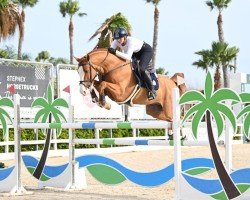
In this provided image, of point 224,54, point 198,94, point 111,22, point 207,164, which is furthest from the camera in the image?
point 224,54

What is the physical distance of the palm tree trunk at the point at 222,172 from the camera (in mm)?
6348

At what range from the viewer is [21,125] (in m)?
9.12

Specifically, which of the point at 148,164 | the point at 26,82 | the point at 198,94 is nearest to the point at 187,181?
the point at 198,94

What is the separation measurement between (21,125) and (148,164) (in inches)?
226

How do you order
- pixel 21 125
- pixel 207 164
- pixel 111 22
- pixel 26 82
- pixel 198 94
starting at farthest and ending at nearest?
1. pixel 111 22
2. pixel 26 82
3. pixel 21 125
4. pixel 207 164
5. pixel 198 94

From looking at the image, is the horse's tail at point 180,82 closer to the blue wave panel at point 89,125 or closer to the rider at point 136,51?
the rider at point 136,51

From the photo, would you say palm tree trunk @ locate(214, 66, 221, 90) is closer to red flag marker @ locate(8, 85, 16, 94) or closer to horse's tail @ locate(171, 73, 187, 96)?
red flag marker @ locate(8, 85, 16, 94)

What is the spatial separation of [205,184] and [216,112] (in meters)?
0.87

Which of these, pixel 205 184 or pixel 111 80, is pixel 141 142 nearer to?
pixel 111 80

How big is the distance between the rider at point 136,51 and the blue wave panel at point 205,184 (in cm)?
117

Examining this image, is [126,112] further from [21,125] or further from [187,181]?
[187,181]

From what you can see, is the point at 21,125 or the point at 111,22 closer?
the point at 21,125

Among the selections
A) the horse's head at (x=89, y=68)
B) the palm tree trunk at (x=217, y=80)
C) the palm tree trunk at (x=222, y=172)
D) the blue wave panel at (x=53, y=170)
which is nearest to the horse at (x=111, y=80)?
the horse's head at (x=89, y=68)

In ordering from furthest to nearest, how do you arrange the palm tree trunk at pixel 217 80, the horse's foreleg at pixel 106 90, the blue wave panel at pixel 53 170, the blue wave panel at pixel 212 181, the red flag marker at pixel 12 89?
the palm tree trunk at pixel 217 80, the red flag marker at pixel 12 89, the blue wave panel at pixel 53 170, the horse's foreleg at pixel 106 90, the blue wave panel at pixel 212 181
